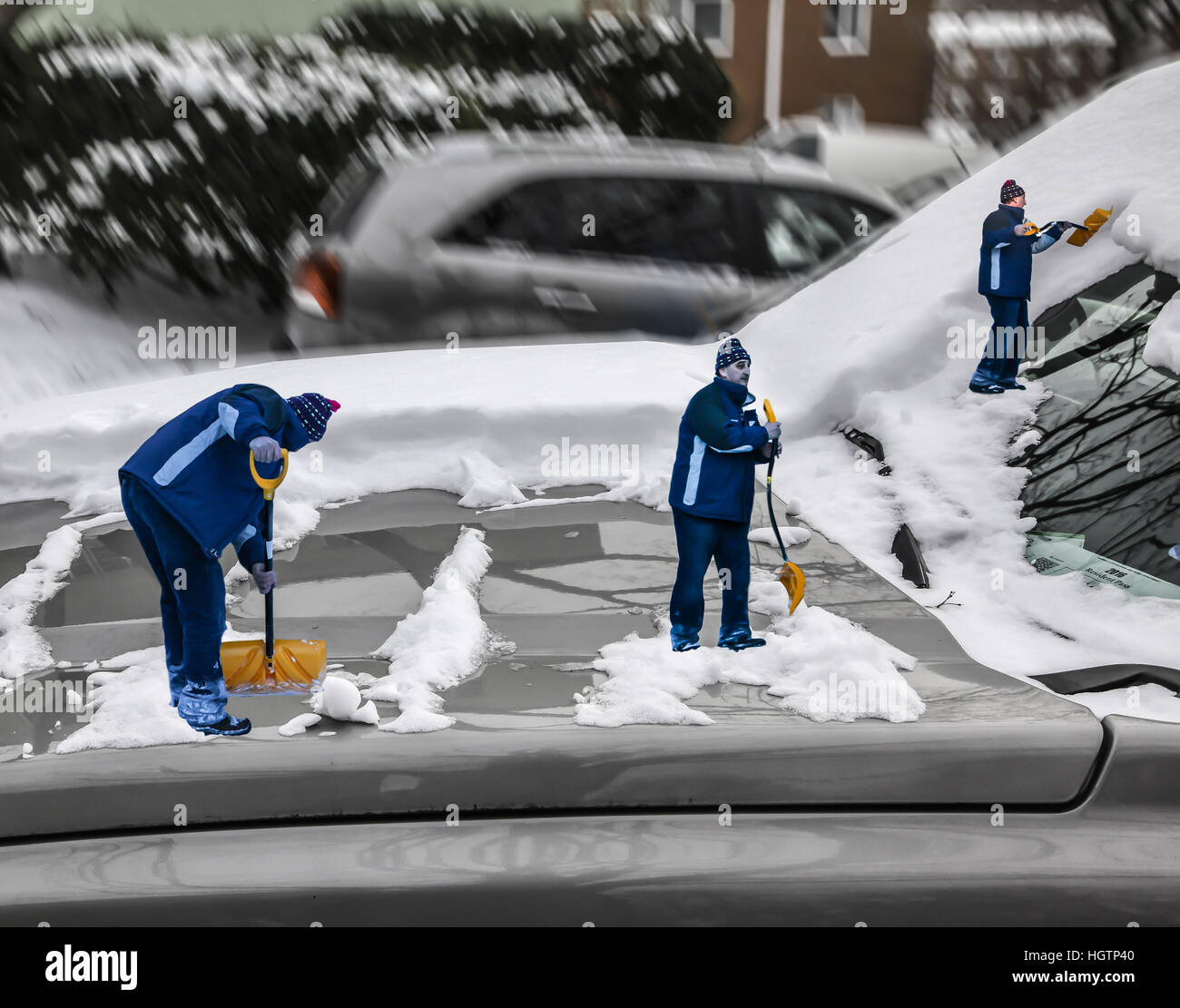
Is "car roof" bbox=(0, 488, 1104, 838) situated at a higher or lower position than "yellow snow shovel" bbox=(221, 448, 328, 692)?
lower

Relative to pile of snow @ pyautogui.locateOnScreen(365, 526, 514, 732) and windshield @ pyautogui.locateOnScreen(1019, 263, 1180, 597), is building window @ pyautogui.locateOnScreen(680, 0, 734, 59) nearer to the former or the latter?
windshield @ pyautogui.locateOnScreen(1019, 263, 1180, 597)

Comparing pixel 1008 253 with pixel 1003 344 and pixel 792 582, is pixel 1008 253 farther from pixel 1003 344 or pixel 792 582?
pixel 792 582

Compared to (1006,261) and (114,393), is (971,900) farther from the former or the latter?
(114,393)

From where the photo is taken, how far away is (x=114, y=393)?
3486 mm

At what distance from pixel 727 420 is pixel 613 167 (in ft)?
20.6

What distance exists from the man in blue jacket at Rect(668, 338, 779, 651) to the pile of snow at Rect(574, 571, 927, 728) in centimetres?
6

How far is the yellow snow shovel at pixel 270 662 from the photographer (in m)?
1.70

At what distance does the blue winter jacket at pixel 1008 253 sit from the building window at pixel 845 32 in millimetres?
16990

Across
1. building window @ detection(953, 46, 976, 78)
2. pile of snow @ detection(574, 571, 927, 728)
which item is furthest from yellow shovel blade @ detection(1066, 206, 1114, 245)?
building window @ detection(953, 46, 976, 78)

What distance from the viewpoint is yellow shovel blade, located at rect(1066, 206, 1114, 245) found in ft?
9.48

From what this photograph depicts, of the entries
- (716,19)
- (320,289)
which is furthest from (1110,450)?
(716,19)

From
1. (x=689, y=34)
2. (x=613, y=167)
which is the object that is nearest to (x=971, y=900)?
(x=613, y=167)

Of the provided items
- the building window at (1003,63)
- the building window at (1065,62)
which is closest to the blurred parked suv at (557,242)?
the building window at (1065,62)

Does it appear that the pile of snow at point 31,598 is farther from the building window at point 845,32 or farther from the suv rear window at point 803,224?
the building window at point 845,32
